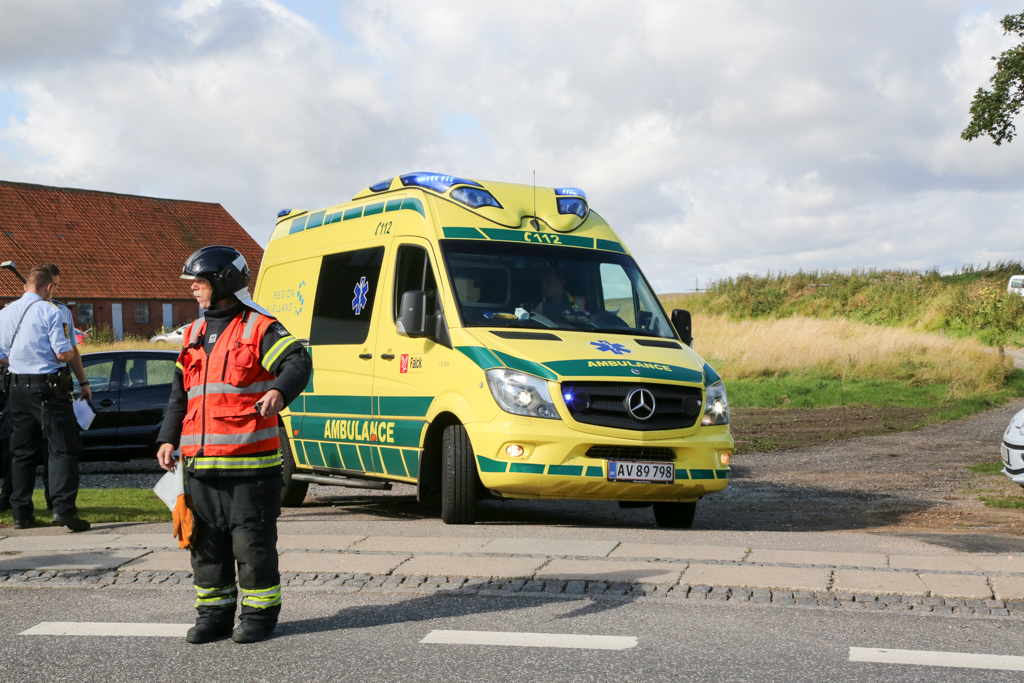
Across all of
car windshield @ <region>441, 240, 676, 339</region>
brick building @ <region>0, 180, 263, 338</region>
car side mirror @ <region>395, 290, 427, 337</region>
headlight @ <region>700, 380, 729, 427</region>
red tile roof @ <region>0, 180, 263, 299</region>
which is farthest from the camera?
red tile roof @ <region>0, 180, 263, 299</region>

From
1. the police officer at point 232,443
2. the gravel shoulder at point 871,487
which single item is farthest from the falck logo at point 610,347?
the police officer at point 232,443

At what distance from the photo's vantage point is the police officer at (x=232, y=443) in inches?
211

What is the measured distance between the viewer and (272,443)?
17.9 ft

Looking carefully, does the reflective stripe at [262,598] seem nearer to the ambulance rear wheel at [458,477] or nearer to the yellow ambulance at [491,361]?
the yellow ambulance at [491,361]

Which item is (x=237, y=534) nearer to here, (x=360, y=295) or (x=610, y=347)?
(x=610, y=347)

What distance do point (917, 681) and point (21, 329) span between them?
269 inches

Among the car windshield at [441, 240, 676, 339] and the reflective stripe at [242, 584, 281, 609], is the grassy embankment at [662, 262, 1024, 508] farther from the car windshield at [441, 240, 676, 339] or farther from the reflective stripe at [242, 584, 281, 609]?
the reflective stripe at [242, 584, 281, 609]

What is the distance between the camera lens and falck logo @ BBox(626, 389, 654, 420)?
828 centimetres

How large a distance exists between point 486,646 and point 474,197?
5010 millimetres

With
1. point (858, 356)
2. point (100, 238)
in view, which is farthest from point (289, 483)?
point (100, 238)

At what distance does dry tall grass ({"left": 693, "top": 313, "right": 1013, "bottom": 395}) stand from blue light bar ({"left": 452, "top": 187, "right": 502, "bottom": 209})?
18538 millimetres

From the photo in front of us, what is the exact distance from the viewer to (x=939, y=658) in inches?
197

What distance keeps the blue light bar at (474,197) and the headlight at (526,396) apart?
1.89 m

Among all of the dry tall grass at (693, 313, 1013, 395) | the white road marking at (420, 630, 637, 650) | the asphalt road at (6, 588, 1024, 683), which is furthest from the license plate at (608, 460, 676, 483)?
the dry tall grass at (693, 313, 1013, 395)
